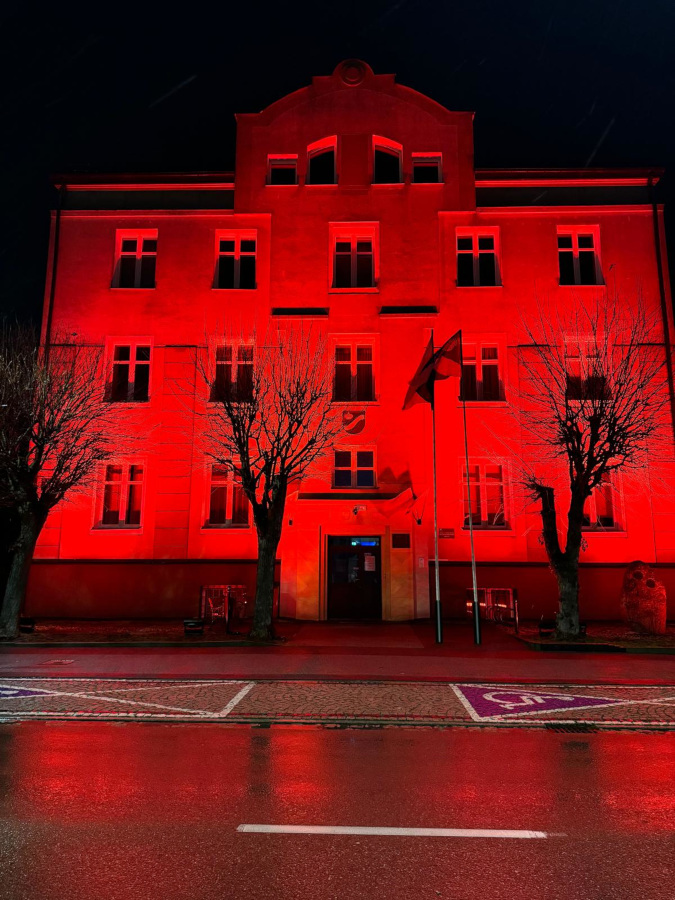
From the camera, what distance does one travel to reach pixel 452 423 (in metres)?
22.7

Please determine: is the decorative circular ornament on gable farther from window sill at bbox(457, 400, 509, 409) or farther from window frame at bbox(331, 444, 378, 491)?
window frame at bbox(331, 444, 378, 491)

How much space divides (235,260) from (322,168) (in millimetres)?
4832

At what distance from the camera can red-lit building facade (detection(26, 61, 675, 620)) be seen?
22094 millimetres

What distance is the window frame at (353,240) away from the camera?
23.8 metres

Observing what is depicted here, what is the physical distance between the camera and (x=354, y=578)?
22094 mm

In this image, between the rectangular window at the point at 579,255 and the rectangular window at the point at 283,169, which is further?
the rectangular window at the point at 283,169

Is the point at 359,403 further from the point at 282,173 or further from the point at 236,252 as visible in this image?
the point at 282,173

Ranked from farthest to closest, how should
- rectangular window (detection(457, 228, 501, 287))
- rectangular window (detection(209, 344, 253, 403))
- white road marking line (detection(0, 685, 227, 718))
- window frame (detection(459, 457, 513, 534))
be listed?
rectangular window (detection(457, 228, 501, 287)) < window frame (detection(459, 457, 513, 534)) < rectangular window (detection(209, 344, 253, 403)) < white road marking line (detection(0, 685, 227, 718))

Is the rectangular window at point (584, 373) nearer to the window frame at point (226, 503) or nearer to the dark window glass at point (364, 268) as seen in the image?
the dark window glass at point (364, 268)

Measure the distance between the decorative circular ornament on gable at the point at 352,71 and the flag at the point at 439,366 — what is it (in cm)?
1269

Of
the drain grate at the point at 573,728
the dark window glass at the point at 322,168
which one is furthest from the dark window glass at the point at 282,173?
the drain grate at the point at 573,728

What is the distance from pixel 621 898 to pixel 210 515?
65.3 ft

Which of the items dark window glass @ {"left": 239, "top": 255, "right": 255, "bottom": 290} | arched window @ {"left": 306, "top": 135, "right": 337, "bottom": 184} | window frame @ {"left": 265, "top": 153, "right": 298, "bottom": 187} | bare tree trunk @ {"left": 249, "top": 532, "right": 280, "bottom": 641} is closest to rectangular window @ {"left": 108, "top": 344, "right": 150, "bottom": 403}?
dark window glass @ {"left": 239, "top": 255, "right": 255, "bottom": 290}

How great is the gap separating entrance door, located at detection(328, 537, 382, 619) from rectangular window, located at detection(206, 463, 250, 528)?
3.30 meters
